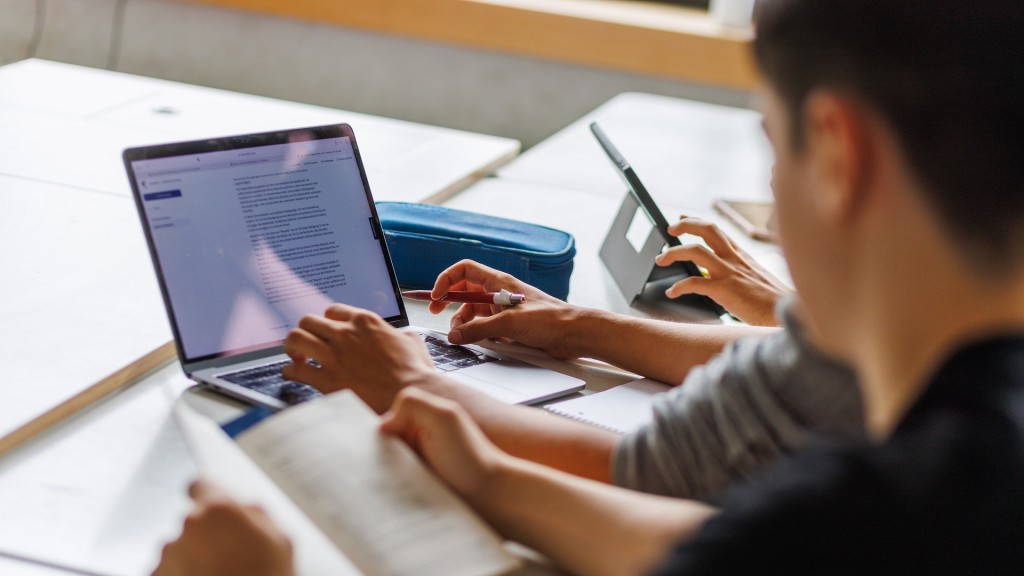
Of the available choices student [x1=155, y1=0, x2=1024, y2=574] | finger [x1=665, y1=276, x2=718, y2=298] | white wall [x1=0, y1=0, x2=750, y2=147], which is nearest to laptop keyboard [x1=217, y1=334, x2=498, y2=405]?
finger [x1=665, y1=276, x2=718, y2=298]

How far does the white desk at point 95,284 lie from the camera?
0.81m

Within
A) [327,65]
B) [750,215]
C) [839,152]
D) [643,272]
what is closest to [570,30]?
[327,65]

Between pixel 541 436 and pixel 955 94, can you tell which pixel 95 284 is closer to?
pixel 541 436

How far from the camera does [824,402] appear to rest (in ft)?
2.50

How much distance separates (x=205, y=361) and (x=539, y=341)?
1.16 feet

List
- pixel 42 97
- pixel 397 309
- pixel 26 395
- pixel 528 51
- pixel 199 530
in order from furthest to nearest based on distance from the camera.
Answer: pixel 528 51
pixel 42 97
pixel 397 309
pixel 26 395
pixel 199 530

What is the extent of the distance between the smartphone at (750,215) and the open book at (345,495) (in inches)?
41.7

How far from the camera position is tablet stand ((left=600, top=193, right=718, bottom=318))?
1.39m

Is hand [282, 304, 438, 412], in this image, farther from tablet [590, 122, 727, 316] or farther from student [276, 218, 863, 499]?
tablet [590, 122, 727, 316]

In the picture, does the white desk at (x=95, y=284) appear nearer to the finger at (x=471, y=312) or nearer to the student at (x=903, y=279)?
the finger at (x=471, y=312)

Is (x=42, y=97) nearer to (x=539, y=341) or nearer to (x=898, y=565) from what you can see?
(x=539, y=341)

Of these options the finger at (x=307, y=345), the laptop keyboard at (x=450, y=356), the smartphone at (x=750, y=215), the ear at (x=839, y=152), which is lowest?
the smartphone at (x=750, y=215)

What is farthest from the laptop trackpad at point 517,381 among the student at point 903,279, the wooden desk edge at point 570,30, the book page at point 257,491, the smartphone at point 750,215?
the wooden desk edge at point 570,30

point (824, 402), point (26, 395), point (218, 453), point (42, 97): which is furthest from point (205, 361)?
point (42, 97)
